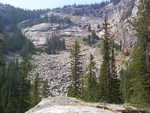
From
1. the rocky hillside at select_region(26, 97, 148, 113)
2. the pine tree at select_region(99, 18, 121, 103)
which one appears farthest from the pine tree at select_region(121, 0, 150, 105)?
the rocky hillside at select_region(26, 97, 148, 113)

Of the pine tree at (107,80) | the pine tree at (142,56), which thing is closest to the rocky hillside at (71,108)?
the pine tree at (142,56)

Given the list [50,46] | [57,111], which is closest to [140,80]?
[57,111]

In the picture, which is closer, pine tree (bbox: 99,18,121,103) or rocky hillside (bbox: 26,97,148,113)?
rocky hillside (bbox: 26,97,148,113)

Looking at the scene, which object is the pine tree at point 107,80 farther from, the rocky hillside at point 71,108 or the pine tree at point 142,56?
the rocky hillside at point 71,108

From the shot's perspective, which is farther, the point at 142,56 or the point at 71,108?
the point at 142,56

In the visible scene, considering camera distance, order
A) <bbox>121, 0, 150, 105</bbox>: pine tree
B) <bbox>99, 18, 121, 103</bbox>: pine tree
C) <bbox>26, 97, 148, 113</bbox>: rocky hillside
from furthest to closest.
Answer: <bbox>99, 18, 121, 103</bbox>: pine tree → <bbox>121, 0, 150, 105</bbox>: pine tree → <bbox>26, 97, 148, 113</bbox>: rocky hillside

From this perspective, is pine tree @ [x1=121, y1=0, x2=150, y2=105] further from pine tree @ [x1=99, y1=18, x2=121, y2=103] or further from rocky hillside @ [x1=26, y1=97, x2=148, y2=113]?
rocky hillside @ [x1=26, y1=97, x2=148, y2=113]

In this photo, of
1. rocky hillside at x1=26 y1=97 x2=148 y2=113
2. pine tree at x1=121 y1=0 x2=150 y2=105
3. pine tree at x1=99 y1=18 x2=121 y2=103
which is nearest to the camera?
rocky hillside at x1=26 y1=97 x2=148 y2=113

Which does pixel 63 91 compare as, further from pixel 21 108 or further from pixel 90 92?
pixel 90 92

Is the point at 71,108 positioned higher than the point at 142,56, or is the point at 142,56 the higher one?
the point at 142,56

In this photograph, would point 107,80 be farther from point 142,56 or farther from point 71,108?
point 71,108

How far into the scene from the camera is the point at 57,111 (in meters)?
7.48

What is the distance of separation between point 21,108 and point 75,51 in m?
22.3

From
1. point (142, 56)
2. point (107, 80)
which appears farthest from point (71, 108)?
point (107, 80)
